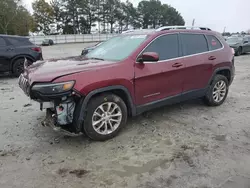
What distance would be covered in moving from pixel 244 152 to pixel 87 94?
239 centimetres

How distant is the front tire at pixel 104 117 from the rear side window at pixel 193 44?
175 cm

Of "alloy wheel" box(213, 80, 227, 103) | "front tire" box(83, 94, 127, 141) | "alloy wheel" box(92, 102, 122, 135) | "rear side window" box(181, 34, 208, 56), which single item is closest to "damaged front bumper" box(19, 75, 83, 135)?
"front tire" box(83, 94, 127, 141)

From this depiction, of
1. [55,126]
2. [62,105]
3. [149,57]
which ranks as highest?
[149,57]

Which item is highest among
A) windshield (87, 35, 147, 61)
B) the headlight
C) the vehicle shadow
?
windshield (87, 35, 147, 61)

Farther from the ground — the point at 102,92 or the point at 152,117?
the point at 102,92

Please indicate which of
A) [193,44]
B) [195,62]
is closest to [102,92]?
[195,62]

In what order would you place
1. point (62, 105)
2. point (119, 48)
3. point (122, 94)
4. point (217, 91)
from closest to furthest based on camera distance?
point (62, 105)
point (122, 94)
point (119, 48)
point (217, 91)

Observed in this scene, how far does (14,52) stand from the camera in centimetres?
806

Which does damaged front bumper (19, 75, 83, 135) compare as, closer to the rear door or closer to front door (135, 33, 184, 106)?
front door (135, 33, 184, 106)

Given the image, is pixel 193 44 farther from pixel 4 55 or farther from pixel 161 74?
pixel 4 55

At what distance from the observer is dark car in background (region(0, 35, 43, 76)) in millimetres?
7910

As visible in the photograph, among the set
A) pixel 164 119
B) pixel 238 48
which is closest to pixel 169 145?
pixel 164 119

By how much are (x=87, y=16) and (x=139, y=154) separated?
2642 inches

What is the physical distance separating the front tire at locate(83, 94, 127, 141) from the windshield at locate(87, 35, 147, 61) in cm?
75
